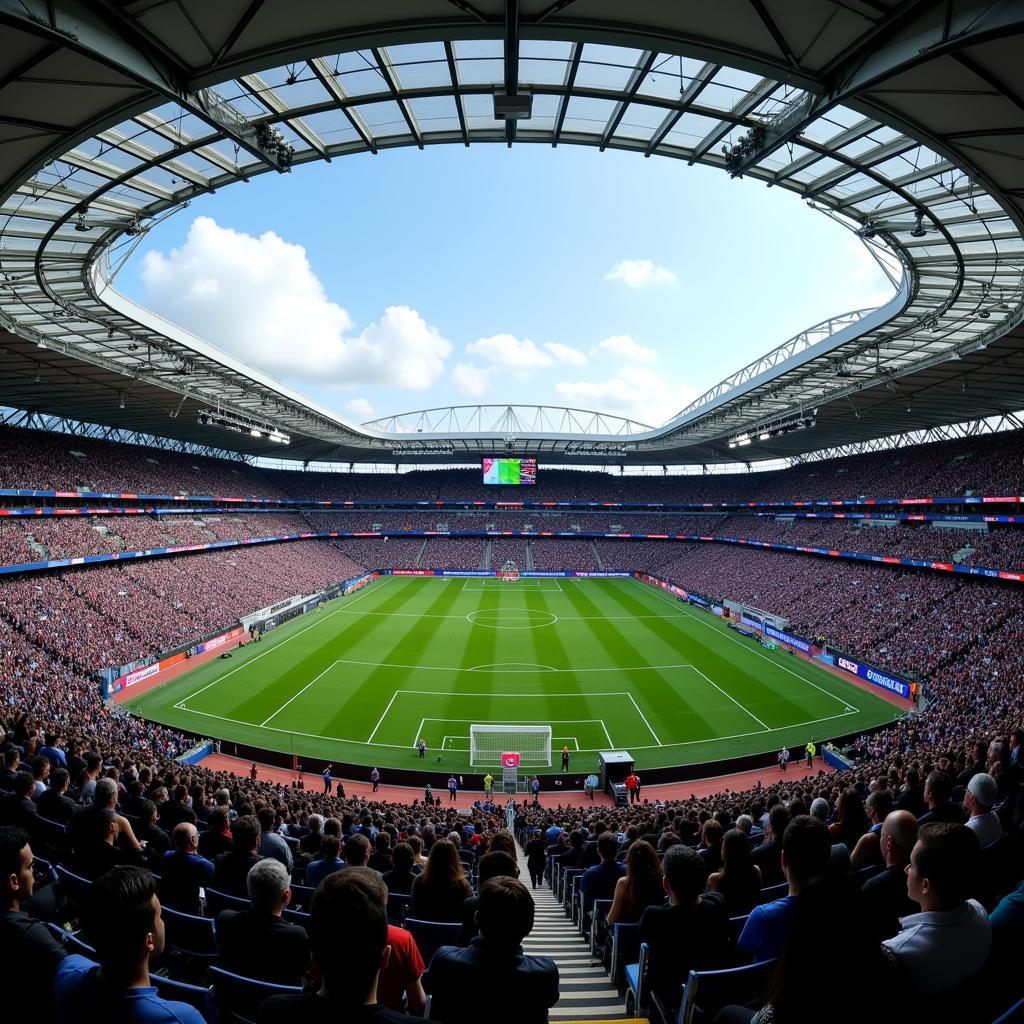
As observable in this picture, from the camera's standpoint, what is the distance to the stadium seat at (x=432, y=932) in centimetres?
471

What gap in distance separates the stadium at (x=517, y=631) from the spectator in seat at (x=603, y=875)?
0.04 metres

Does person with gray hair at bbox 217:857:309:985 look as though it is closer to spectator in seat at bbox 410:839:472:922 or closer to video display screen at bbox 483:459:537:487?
spectator in seat at bbox 410:839:472:922

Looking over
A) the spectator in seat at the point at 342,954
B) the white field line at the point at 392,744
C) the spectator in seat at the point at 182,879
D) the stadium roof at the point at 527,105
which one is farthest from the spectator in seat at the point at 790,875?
the white field line at the point at 392,744

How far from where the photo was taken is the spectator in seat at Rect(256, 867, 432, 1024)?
1.87 meters

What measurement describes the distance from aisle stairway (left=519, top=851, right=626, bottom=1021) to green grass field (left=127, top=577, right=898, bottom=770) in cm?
1493

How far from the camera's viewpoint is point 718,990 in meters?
3.52

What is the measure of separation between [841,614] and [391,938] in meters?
41.2

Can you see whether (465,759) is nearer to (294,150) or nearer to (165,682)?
(165,682)

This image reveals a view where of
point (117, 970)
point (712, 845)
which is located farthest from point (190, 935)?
point (712, 845)

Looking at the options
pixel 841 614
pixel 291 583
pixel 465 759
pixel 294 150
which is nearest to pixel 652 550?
pixel 841 614

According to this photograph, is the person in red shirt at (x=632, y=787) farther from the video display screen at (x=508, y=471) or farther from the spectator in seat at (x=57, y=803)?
the video display screen at (x=508, y=471)

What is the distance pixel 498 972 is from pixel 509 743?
74.6ft

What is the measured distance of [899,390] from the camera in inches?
1283

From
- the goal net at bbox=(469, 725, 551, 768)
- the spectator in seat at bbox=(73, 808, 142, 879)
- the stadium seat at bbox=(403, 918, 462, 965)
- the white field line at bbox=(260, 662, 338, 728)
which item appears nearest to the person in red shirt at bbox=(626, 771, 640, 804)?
the goal net at bbox=(469, 725, 551, 768)
